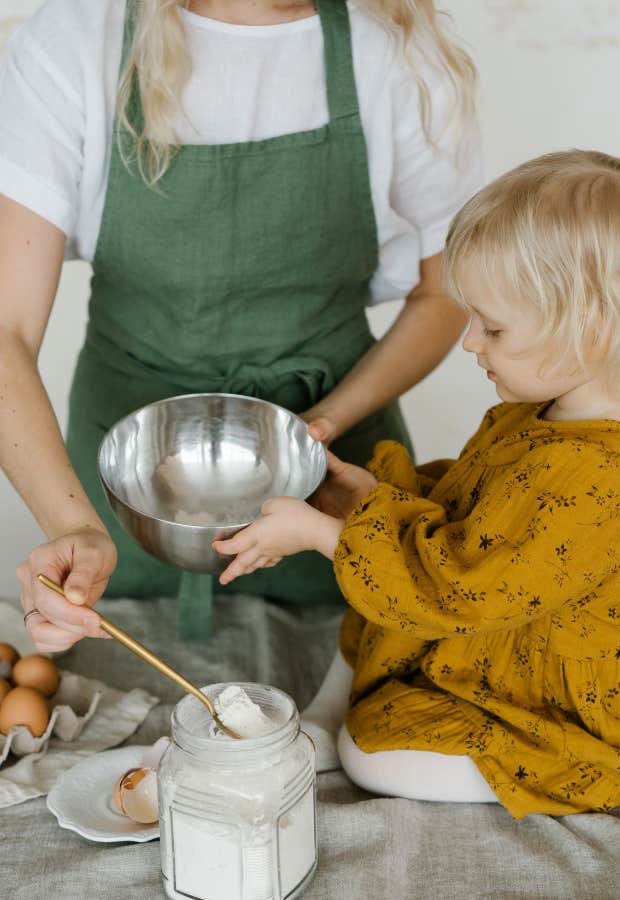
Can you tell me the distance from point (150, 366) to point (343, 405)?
0.90 feet

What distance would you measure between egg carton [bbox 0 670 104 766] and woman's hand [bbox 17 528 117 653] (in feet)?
0.71

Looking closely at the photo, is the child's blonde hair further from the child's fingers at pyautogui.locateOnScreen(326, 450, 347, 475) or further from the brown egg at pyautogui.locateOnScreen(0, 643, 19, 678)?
the brown egg at pyautogui.locateOnScreen(0, 643, 19, 678)

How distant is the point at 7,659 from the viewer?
139 centimetres

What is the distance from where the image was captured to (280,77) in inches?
56.9

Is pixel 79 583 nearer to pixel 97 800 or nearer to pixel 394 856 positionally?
pixel 97 800

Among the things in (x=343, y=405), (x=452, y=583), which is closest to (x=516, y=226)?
(x=452, y=583)

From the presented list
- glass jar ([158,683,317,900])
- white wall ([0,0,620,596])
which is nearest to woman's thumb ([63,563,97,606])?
glass jar ([158,683,317,900])

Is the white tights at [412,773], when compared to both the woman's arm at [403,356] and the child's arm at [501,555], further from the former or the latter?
the woman's arm at [403,356]

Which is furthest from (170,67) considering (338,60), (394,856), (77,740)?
(394,856)

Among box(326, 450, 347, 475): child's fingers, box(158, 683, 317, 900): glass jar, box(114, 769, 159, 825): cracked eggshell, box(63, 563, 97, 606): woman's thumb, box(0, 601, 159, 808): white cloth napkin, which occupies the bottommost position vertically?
Answer: box(0, 601, 159, 808): white cloth napkin

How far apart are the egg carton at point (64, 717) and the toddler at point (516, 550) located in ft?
0.95

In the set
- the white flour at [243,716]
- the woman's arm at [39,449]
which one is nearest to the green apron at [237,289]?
the woman's arm at [39,449]

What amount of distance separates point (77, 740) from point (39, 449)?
331mm

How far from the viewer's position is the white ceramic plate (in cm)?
109
